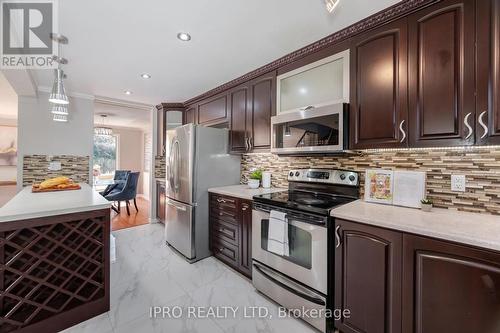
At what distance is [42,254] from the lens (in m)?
1.63

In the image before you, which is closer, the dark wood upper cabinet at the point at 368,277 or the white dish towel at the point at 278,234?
the dark wood upper cabinet at the point at 368,277

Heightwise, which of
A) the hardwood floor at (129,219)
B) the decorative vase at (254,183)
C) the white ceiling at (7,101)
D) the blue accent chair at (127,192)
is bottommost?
the hardwood floor at (129,219)

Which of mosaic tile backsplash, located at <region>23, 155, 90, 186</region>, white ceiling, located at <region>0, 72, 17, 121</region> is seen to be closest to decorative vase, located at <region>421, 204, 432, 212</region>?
mosaic tile backsplash, located at <region>23, 155, 90, 186</region>

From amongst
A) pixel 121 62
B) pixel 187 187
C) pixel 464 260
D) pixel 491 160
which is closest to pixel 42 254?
pixel 187 187

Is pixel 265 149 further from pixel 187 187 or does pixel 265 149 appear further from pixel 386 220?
pixel 386 220

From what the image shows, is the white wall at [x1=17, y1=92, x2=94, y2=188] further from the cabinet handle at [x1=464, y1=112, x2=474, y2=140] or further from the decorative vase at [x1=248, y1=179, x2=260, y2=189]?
the cabinet handle at [x1=464, y1=112, x2=474, y2=140]

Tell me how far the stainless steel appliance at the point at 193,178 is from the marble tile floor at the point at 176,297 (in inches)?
10.0

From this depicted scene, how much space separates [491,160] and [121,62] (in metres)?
3.42

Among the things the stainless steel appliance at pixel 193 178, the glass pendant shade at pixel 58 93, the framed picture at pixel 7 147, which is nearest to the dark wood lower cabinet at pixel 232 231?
the stainless steel appliance at pixel 193 178

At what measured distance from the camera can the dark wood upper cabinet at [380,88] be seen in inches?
61.1

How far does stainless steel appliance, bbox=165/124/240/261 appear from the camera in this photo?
8.70 ft

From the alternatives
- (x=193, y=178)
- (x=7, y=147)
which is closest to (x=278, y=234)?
(x=193, y=178)

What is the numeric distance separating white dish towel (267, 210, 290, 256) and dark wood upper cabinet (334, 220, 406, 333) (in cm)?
41

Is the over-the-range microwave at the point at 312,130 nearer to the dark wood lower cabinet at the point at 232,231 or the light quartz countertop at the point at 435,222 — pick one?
the light quartz countertop at the point at 435,222
